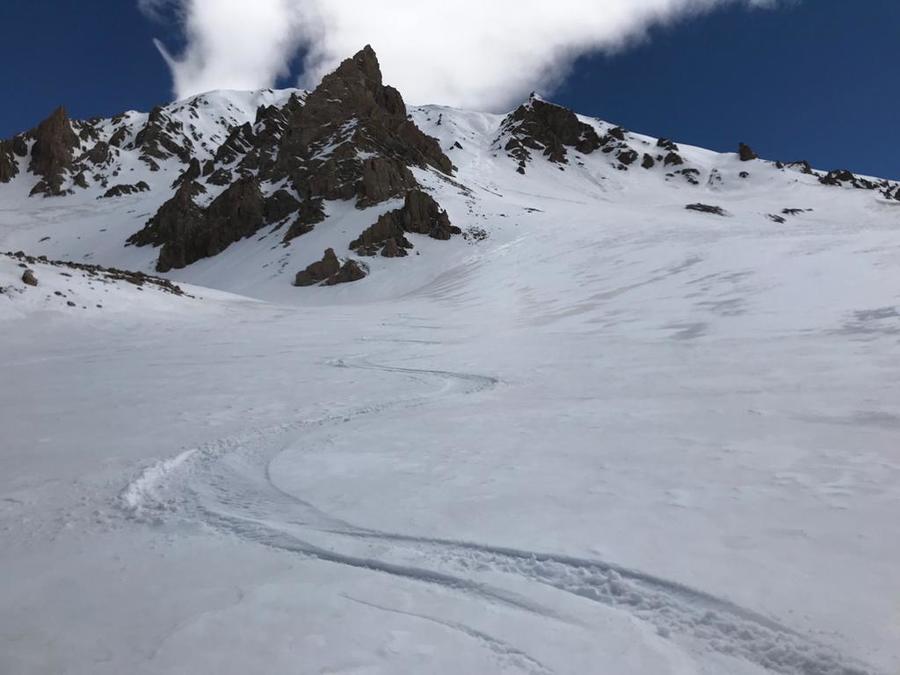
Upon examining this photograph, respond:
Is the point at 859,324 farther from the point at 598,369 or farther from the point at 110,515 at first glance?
the point at 110,515

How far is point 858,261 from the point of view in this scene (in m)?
14.0

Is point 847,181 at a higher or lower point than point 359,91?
higher

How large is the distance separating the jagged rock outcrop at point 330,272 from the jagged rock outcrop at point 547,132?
6569 cm

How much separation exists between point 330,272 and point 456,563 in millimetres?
32809

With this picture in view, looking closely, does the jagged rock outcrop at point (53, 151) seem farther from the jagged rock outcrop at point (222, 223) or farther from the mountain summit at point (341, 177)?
the jagged rock outcrop at point (222, 223)

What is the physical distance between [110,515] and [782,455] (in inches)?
216

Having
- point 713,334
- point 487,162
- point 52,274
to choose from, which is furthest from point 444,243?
point 487,162

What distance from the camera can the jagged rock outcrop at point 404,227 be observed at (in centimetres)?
3681

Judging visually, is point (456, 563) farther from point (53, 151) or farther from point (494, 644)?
point (53, 151)

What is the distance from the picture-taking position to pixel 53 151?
3553 inches

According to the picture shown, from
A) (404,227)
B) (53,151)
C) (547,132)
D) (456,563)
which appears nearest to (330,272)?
(404,227)

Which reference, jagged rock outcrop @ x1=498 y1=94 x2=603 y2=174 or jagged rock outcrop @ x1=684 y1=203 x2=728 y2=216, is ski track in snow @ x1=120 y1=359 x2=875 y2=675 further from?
jagged rock outcrop @ x1=498 y1=94 x2=603 y2=174

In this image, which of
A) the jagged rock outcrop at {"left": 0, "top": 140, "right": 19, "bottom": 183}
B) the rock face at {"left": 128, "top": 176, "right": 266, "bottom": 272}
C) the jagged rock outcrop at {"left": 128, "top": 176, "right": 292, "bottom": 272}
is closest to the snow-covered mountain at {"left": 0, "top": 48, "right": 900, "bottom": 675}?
the jagged rock outcrop at {"left": 128, "top": 176, "right": 292, "bottom": 272}

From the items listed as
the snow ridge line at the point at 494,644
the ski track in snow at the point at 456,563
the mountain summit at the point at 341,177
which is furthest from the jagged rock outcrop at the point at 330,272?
the snow ridge line at the point at 494,644
